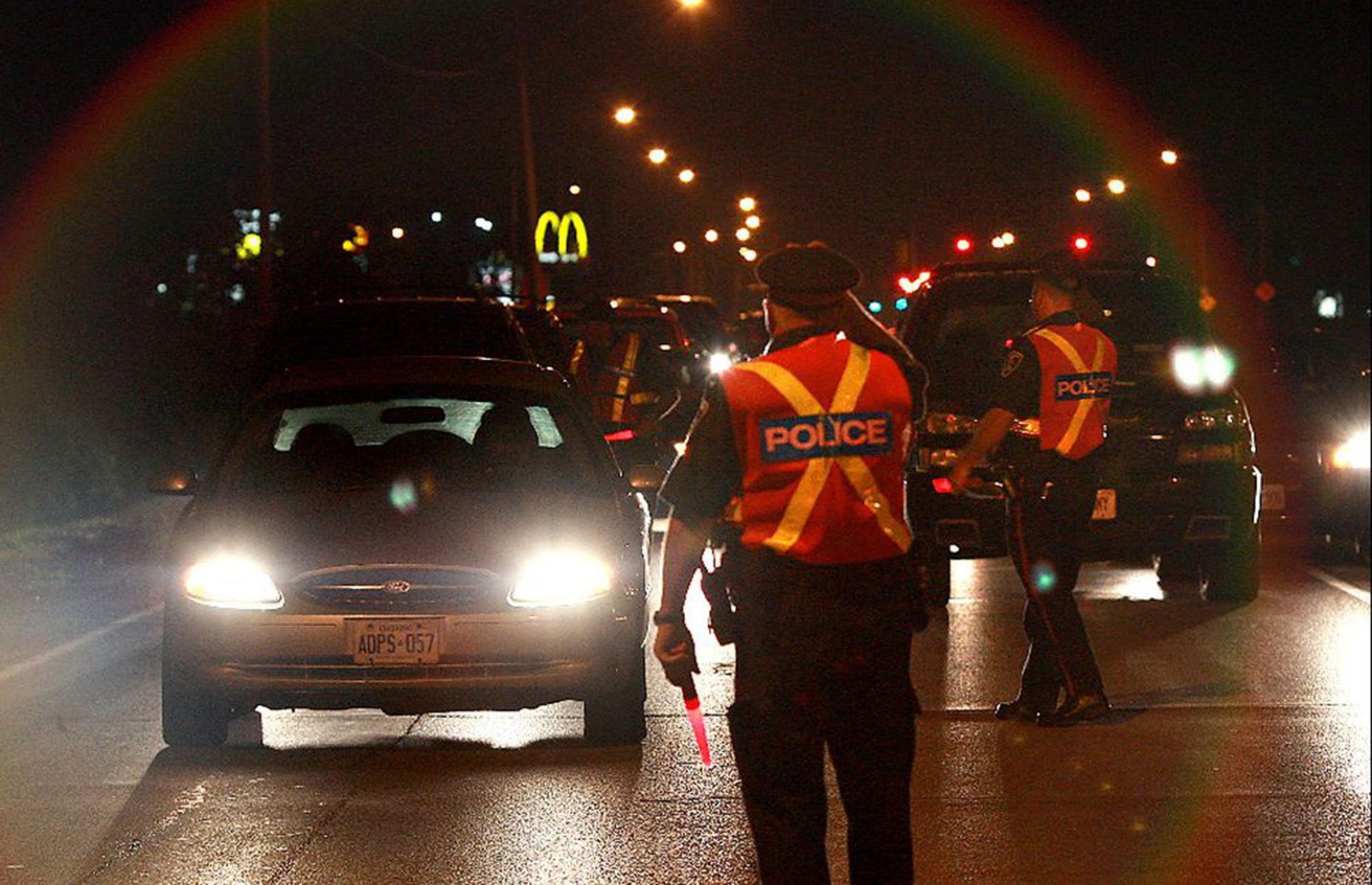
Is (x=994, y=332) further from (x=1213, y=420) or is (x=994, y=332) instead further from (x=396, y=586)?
(x=396, y=586)

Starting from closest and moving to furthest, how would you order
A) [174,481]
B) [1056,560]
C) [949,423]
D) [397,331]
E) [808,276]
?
[808,276]
[1056,560]
[174,481]
[949,423]
[397,331]

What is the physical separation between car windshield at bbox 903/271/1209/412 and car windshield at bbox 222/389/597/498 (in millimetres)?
3753

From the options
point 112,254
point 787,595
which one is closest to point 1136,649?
point 787,595

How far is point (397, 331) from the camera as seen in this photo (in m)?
18.3

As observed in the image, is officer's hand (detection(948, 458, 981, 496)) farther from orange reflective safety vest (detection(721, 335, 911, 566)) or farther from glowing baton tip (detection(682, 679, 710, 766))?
orange reflective safety vest (detection(721, 335, 911, 566))

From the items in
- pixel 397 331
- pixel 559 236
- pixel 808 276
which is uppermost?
pixel 559 236

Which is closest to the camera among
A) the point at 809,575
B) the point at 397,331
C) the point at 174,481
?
the point at 809,575

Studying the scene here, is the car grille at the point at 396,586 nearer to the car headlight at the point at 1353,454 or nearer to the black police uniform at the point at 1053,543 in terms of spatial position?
the black police uniform at the point at 1053,543

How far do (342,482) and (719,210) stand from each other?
350 feet

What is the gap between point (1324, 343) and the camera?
22.7 m

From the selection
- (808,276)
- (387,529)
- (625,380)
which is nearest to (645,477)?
(387,529)

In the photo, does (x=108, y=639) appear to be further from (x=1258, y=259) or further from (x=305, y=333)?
(x=1258, y=259)

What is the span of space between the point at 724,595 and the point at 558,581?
3.79m

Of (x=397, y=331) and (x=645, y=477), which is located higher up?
(x=397, y=331)
